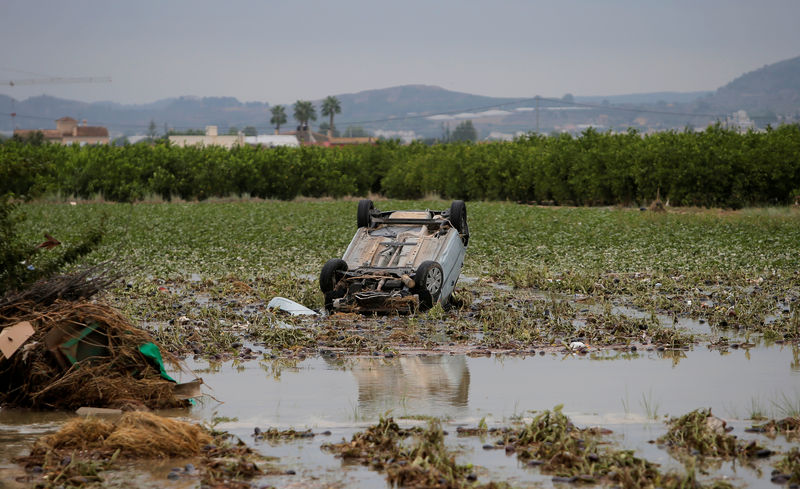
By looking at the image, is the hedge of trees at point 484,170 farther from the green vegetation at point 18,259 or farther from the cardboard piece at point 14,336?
the cardboard piece at point 14,336

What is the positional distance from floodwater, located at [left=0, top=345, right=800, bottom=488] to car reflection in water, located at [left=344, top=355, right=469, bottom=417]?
0.04 ft

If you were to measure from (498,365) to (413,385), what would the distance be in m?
1.55

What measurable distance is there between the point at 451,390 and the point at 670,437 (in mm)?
2756

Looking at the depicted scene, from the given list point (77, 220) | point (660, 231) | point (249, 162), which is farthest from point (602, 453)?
point (249, 162)

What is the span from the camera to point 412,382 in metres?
10.5

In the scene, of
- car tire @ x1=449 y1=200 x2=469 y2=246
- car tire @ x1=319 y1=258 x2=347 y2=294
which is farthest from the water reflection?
car tire @ x1=449 y1=200 x2=469 y2=246

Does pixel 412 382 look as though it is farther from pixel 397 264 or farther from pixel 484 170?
pixel 484 170

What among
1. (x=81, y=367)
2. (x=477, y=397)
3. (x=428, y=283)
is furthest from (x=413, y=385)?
(x=428, y=283)

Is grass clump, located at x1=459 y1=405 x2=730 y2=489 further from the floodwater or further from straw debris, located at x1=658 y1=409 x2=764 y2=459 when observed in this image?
straw debris, located at x1=658 y1=409 x2=764 y2=459

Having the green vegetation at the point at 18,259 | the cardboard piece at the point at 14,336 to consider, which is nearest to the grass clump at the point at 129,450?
the cardboard piece at the point at 14,336

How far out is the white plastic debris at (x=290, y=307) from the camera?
587 inches

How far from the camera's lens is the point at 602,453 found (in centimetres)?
748

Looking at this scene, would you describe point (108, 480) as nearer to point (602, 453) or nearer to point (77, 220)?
point (602, 453)

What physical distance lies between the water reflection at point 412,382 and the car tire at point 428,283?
254 centimetres
